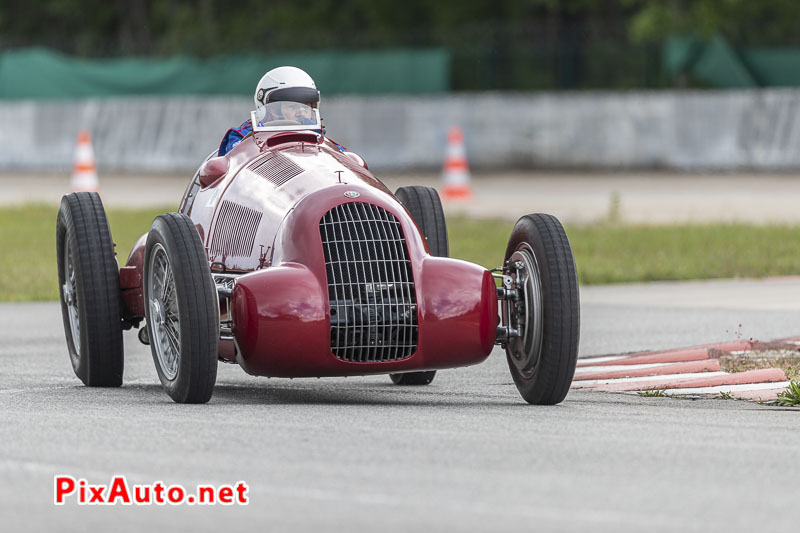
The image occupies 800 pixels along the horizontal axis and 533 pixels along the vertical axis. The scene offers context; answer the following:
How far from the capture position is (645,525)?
4.97m

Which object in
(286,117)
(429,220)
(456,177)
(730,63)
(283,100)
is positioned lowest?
(429,220)

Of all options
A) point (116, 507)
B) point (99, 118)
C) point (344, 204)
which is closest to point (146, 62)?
point (99, 118)

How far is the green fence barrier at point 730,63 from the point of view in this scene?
29656 mm

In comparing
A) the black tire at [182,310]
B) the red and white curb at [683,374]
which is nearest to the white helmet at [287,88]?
the black tire at [182,310]

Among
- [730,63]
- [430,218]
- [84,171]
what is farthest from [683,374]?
[730,63]

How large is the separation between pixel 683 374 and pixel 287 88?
9.31ft

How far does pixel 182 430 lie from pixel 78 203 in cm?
267

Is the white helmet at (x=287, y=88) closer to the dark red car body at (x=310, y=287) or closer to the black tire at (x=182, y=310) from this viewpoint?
the dark red car body at (x=310, y=287)

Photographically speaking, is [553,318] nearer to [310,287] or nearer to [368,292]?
[368,292]

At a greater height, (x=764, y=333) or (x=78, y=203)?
(x=78, y=203)

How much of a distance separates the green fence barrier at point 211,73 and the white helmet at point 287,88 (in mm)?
22320

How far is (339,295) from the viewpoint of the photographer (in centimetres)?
745

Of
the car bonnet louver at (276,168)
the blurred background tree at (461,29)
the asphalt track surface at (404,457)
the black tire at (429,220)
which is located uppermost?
the blurred background tree at (461,29)

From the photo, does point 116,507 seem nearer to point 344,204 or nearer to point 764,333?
point 344,204
